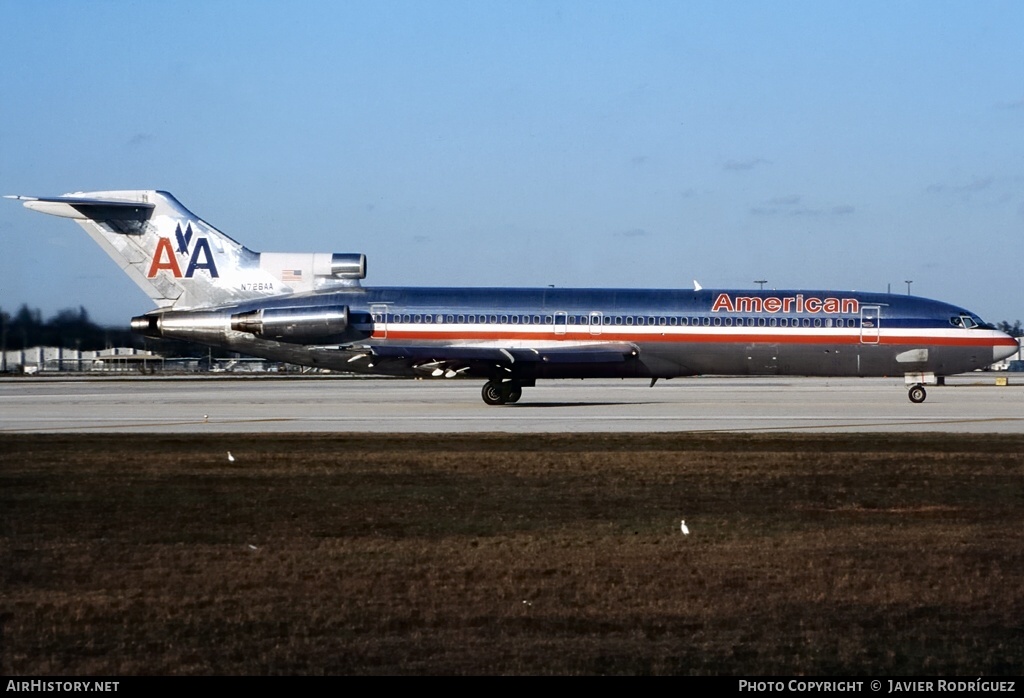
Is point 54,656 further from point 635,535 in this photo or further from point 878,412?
point 878,412

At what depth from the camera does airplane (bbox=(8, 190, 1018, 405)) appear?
36531 millimetres

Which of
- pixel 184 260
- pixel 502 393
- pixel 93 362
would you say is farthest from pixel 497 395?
pixel 93 362

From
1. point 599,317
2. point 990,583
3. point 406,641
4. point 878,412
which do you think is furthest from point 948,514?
point 599,317

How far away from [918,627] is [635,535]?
4176 mm

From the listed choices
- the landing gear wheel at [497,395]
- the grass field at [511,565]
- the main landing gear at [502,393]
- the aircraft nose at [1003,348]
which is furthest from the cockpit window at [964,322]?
the grass field at [511,565]

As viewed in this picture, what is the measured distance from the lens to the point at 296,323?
1425 inches

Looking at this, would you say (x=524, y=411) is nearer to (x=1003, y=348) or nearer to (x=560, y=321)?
(x=560, y=321)

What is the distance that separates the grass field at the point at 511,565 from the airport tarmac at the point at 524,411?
7.47 m

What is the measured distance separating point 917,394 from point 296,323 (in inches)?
790

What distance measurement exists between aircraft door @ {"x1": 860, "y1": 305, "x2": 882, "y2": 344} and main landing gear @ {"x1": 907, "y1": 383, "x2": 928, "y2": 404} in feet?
7.38

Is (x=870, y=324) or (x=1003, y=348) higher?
(x=870, y=324)

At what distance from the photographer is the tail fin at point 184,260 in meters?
37.6

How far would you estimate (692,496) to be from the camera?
49.9 ft

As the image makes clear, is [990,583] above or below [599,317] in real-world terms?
below
